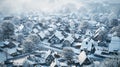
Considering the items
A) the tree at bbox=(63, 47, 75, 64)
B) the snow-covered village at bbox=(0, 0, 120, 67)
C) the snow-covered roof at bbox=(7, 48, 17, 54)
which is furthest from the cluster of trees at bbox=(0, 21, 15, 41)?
the tree at bbox=(63, 47, 75, 64)

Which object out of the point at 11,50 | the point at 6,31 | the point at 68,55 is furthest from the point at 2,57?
the point at 6,31

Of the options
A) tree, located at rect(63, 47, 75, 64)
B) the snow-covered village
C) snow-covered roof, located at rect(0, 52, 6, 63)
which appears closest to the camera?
the snow-covered village

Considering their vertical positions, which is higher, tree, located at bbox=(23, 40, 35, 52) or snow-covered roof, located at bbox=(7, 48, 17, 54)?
tree, located at bbox=(23, 40, 35, 52)

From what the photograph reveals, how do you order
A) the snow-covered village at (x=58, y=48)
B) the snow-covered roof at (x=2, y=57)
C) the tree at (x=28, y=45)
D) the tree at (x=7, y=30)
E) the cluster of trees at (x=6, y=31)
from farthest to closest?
the tree at (x=7, y=30)
the cluster of trees at (x=6, y=31)
the tree at (x=28, y=45)
the snow-covered roof at (x=2, y=57)
the snow-covered village at (x=58, y=48)

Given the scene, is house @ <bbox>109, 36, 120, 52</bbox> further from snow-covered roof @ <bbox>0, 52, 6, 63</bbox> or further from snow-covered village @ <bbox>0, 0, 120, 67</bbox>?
snow-covered roof @ <bbox>0, 52, 6, 63</bbox>

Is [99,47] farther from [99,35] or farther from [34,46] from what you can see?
[34,46]

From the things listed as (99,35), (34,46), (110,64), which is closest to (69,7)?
(99,35)

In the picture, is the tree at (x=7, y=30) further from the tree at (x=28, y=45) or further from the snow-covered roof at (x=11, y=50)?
the tree at (x=28, y=45)

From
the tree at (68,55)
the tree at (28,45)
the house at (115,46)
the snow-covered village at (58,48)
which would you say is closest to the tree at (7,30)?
the snow-covered village at (58,48)

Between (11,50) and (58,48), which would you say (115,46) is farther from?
(11,50)

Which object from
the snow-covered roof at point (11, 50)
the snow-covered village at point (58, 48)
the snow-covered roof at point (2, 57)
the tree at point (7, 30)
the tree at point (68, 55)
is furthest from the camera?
the tree at point (7, 30)

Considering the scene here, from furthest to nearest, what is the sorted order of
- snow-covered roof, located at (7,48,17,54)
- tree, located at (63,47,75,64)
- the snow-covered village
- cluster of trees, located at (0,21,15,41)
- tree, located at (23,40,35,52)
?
cluster of trees, located at (0,21,15,41) → tree, located at (23,40,35,52) → snow-covered roof, located at (7,48,17,54) → tree, located at (63,47,75,64) → the snow-covered village
